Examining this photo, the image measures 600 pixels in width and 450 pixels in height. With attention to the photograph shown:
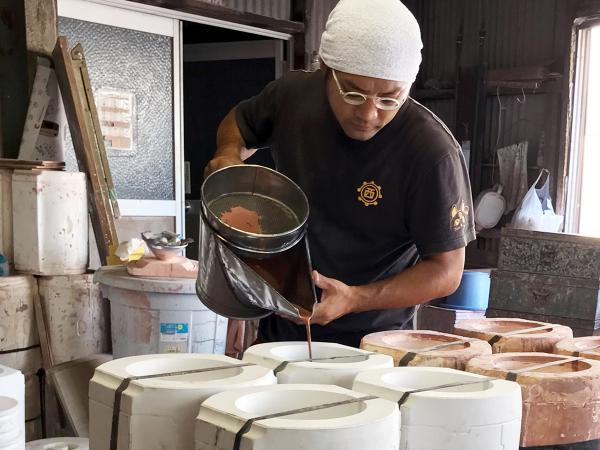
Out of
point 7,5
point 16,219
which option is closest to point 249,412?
point 16,219

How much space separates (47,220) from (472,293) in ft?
9.96

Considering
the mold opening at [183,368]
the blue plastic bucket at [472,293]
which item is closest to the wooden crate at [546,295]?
the blue plastic bucket at [472,293]

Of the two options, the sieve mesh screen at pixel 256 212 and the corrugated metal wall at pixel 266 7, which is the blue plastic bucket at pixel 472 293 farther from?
the sieve mesh screen at pixel 256 212

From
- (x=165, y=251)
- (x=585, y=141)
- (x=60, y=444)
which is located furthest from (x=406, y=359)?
(x=585, y=141)

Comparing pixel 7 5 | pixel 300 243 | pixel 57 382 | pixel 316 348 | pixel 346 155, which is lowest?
pixel 57 382

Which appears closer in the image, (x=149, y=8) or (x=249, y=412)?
(x=249, y=412)

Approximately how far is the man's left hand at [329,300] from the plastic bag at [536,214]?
150 inches

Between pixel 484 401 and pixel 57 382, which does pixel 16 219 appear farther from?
pixel 484 401

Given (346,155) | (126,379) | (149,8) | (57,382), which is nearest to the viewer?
(126,379)

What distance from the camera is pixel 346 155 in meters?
2.02

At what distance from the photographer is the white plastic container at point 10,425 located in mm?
1475

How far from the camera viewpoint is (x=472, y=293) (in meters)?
4.93

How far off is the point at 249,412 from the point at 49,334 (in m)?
2.41

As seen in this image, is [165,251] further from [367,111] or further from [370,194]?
[367,111]
